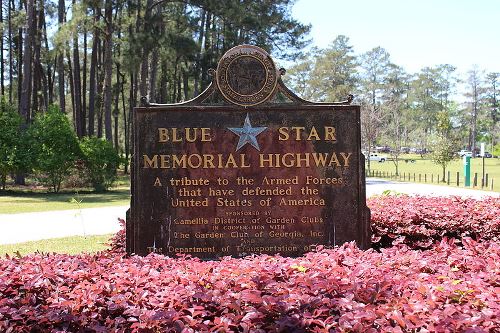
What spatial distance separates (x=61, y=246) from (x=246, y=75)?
571 centimetres

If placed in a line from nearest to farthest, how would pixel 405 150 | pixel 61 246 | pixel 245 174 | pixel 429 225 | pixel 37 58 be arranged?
1. pixel 245 174
2. pixel 429 225
3. pixel 61 246
4. pixel 37 58
5. pixel 405 150

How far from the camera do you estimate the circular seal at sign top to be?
6.40 m

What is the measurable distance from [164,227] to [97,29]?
82.8ft

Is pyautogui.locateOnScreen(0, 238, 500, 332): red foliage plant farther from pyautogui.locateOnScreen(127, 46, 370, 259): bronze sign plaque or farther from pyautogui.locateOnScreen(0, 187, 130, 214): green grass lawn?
pyautogui.locateOnScreen(0, 187, 130, 214): green grass lawn

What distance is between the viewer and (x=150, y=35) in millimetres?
27969

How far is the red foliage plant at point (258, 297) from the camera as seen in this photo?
316 centimetres

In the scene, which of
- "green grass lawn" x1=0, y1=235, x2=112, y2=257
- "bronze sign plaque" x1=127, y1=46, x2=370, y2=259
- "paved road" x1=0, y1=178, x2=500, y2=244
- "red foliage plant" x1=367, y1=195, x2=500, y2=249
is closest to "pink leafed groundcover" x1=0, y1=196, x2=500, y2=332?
"bronze sign plaque" x1=127, y1=46, x2=370, y2=259

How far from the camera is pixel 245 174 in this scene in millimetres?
6469

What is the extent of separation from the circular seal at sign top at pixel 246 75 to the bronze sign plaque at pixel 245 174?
12mm

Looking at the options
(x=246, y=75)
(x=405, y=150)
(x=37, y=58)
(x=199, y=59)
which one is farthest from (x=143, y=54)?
(x=405, y=150)

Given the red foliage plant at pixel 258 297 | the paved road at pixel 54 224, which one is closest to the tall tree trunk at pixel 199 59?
the paved road at pixel 54 224

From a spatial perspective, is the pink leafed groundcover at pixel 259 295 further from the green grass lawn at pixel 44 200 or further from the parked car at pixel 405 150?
the parked car at pixel 405 150

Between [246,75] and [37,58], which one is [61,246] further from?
[37,58]

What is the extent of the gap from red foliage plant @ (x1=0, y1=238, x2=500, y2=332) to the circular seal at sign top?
2.50 metres
